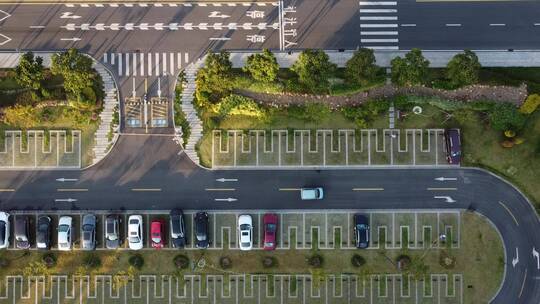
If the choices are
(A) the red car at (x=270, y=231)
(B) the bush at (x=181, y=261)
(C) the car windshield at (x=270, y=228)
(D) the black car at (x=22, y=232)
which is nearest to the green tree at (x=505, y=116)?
(A) the red car at (x=270, y=231)

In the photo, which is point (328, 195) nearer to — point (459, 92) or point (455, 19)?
point (459, 92)

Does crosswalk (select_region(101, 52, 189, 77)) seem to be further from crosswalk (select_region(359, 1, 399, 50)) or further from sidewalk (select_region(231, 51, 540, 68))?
crosswalk (select_region(359, 1, 399, 50))

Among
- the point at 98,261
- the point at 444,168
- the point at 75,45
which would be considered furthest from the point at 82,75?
the point at 444,168

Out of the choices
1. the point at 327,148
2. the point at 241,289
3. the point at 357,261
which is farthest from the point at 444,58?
the point at 241,289

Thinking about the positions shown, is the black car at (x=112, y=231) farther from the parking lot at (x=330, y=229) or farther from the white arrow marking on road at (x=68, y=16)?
the white arrow marking on road at (x=68, y=16)

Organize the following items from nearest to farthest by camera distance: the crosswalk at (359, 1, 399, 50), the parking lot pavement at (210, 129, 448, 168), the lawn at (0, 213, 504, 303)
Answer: the lawn at (0, 213, 504, 303) → the parking lot pavement at (210, 129, 448, 168) → the crosswalk at (359, 1, 399, 50)

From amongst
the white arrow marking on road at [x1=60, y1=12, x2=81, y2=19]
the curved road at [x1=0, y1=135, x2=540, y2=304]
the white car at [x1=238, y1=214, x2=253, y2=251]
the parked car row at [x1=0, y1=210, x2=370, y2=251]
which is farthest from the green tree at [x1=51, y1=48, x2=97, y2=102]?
the white car at [x1=238, y1=214, x2=253, y2=251]
